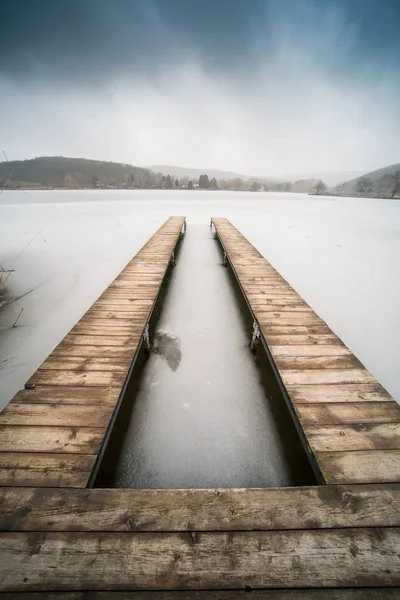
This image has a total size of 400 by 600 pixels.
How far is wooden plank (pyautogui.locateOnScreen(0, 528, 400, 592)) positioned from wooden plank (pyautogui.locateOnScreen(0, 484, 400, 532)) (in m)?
0.04

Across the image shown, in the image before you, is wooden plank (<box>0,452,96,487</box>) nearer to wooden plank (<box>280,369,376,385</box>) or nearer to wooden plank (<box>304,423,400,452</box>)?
wooden plank (<box>304,423,400,452</box>)

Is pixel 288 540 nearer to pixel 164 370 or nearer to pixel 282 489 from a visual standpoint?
pixel 282 489

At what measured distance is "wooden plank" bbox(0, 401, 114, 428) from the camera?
5.76 ft

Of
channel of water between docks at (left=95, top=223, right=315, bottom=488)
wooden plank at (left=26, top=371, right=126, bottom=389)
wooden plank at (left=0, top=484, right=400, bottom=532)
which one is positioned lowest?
channel of water between docks at (left=95, top=223, right=315, bottom=488)

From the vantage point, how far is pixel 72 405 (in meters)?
1.89

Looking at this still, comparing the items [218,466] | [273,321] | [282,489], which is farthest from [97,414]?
[273,321]

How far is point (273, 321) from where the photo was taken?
10.2 ft

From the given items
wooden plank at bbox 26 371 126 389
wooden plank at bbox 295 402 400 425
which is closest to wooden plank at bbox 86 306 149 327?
wooden plank at bbox 26 371 126 389

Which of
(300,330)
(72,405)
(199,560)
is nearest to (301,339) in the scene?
(300,330)

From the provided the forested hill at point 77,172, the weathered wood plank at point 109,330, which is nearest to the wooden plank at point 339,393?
the weathered wood plank at point 109,330

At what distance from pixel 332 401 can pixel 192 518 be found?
135 cm

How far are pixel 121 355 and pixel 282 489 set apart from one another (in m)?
1.73

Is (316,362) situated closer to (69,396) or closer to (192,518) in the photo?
(192,518)

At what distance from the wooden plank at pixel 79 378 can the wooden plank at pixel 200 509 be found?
31.8 inches
